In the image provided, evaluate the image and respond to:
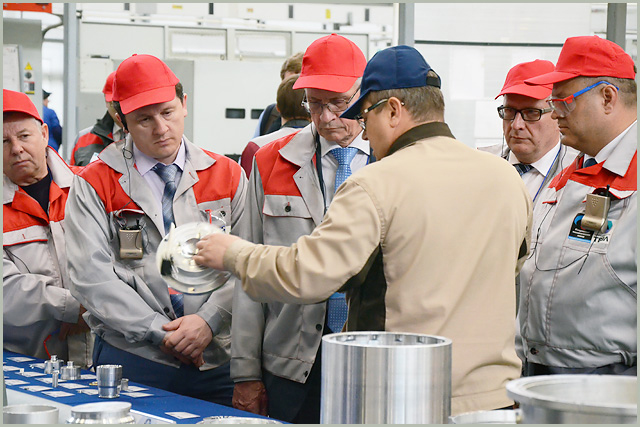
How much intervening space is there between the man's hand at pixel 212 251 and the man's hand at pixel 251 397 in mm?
815

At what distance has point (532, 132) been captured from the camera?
2996mm

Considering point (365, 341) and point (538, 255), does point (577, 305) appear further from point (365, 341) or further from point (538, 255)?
point (365, 341)

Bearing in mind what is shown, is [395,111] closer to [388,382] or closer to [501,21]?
[388,382]

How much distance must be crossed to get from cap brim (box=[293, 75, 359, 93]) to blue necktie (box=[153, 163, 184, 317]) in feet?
1.88

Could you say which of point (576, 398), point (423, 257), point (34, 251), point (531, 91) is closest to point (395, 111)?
point (423, 257)

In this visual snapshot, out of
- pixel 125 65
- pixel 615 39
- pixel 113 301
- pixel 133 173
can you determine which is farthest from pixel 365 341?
pixel 615 39

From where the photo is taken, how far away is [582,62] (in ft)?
7.91

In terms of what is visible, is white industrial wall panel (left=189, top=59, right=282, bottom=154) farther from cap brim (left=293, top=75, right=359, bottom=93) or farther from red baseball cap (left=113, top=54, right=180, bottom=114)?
cap brim (left=293, top=75, right=359, bottom=93)

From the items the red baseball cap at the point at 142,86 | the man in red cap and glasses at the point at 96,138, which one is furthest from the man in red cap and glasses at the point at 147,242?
the man in red cap and glasses at the point at 96,138

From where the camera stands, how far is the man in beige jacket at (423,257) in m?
1.74

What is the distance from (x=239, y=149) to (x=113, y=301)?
174 inches

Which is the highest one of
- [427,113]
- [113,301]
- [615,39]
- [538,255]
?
[615,39]

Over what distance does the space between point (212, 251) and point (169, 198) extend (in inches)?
38.7

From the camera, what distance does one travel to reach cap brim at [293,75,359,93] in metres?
2.48
